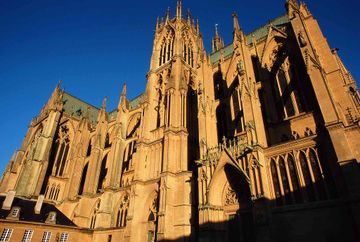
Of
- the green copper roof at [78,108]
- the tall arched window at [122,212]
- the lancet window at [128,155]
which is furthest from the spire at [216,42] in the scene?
the tall arched window at [122,212]

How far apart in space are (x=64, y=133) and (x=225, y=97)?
34.5m

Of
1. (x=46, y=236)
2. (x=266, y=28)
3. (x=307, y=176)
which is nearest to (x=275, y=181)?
(x=307, y=176)

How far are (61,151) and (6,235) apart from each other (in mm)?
20782

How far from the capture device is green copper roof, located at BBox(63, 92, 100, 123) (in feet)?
168

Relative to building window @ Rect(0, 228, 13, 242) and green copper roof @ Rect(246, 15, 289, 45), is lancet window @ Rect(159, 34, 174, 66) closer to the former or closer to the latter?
green copper roof @ Rect(246, 15, 289, 45)

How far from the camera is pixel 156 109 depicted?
30.8 m

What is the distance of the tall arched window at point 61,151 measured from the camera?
42175 millimetres

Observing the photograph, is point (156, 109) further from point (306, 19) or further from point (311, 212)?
point (311, 212)

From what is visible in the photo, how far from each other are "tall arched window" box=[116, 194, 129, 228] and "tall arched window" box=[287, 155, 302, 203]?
1861 centimetres

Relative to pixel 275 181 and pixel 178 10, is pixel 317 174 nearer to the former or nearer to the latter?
pixel 275 181

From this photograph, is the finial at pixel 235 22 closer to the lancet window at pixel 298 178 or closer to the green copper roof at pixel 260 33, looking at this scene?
the green copper roof at pixel 260 33

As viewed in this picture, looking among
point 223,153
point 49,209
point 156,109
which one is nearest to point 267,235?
point 223,153

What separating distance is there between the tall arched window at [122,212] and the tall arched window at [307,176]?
19.4 m

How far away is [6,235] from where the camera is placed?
24.6 metres
